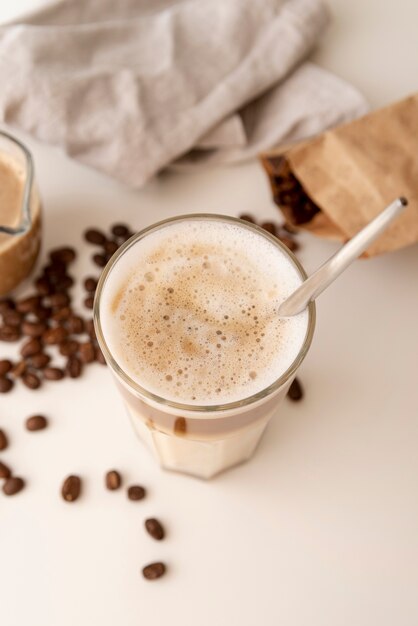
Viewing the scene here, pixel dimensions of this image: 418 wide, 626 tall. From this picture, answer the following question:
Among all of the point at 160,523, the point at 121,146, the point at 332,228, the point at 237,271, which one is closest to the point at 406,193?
the point at 332,228

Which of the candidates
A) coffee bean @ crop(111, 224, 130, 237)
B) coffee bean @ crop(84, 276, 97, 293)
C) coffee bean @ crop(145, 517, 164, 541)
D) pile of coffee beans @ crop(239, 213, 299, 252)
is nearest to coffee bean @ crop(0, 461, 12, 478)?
coffee bean @ crop(145, 517, 164, 541)

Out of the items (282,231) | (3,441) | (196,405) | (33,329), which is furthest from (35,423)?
(282,231)

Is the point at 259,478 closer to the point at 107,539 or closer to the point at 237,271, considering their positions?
the point at 107,539

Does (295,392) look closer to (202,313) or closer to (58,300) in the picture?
(202,313)

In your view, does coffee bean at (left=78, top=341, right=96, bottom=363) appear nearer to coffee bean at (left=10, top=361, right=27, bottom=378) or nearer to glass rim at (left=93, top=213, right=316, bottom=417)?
coffee bean at (left=10, top=361, right=27, bottom=378)

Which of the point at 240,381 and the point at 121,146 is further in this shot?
the point at 121,146

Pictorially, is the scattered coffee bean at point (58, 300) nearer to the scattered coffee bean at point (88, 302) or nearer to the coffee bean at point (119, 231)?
the scattered coffee bean at point (88, 302)
